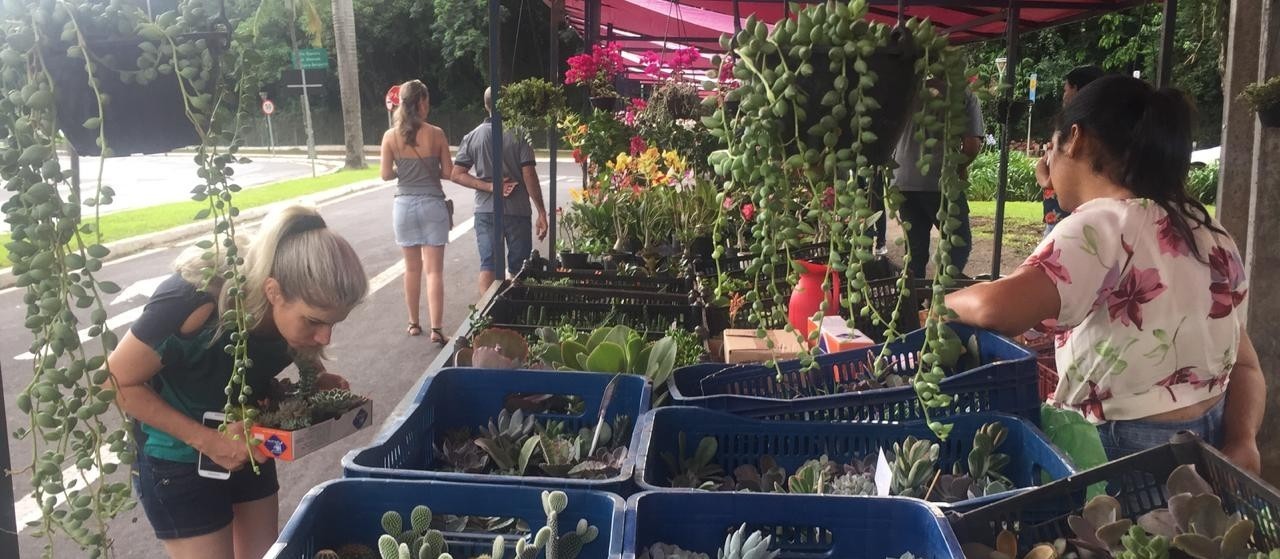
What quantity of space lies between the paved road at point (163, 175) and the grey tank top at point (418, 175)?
31.4 ft

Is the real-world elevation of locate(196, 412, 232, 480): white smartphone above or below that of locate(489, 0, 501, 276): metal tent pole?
below

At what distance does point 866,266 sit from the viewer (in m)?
3.96

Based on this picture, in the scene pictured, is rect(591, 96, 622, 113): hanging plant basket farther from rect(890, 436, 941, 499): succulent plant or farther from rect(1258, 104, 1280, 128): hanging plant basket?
rect(890, 436, 941, 499): succulent plant

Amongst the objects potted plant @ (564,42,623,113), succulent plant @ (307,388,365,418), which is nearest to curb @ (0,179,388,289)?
potted plant @ (564,42,623,113)

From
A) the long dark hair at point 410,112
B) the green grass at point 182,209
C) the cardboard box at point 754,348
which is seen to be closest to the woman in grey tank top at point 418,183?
the long dark hair at point 410,112

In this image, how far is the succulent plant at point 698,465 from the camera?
1814 millimetres

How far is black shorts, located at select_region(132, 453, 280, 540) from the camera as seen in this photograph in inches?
87.8

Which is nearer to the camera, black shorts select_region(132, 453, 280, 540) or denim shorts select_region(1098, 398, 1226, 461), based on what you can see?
denim shorts select_region(1098, 398, 1226, 461)

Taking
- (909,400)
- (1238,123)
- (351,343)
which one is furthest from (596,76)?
(909,400)

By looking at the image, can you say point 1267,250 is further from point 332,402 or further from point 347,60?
point 347,60

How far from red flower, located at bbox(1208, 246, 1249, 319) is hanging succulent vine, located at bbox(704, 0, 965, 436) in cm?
84

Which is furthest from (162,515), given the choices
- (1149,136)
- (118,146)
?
(1149,136)

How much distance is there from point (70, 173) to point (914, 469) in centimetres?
142

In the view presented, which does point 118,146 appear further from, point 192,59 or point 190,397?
point 190,397
